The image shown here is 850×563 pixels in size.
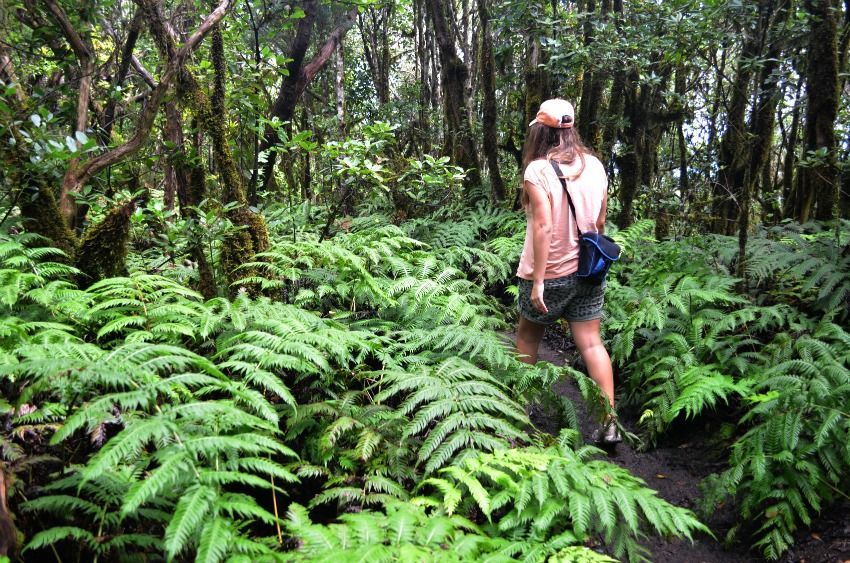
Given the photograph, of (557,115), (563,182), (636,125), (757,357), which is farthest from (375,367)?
(636,125)

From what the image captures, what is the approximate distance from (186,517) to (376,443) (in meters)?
1.17

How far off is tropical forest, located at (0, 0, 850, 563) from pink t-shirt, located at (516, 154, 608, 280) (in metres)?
0.18

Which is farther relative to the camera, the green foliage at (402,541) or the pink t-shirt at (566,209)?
the pink t-shirt at (566,209)

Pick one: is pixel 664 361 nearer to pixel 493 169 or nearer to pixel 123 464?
pixel 123 464

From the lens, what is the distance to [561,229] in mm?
3893

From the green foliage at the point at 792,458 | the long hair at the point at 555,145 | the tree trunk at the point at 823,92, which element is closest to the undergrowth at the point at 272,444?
the green foliage at the point at 792,458

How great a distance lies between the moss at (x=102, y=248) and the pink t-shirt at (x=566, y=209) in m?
3.09

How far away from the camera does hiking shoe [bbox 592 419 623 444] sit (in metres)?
3.81

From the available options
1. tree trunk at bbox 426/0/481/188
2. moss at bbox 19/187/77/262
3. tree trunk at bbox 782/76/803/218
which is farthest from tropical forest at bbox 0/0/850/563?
tree trunk at bbox 426/0/481/188

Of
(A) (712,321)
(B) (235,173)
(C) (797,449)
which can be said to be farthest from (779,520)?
(B) (235,173)

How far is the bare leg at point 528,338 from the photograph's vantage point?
416 centimetres

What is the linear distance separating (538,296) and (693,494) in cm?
180

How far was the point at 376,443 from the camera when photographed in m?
2.61

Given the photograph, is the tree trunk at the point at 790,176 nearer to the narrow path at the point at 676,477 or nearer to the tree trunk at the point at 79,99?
the narrow path at the point at 676,477
